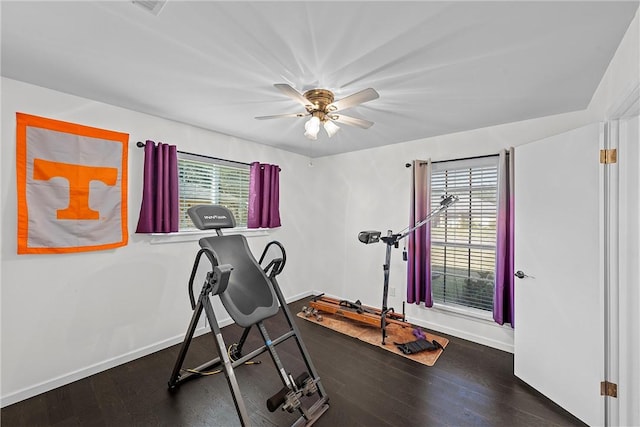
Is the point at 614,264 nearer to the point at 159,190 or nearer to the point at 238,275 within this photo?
the point at 238,275

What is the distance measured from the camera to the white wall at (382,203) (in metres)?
2.75

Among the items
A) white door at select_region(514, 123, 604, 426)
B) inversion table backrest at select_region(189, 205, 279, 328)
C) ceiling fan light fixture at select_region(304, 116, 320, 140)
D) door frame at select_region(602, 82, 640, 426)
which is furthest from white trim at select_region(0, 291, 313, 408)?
door frame at select_region(602, 82, 640, 426)

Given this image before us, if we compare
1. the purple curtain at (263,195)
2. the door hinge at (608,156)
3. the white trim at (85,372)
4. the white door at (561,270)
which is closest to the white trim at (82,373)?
the white trim at (85,372)

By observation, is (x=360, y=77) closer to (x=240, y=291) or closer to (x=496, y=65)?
(x=496, y=65)

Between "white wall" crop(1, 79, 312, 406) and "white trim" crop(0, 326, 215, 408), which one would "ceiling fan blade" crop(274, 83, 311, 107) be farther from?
"white trim" crop(0, 326, 215, 408)

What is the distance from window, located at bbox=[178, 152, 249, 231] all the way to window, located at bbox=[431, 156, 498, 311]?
2611 millimetres

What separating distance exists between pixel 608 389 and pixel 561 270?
790 millimetres

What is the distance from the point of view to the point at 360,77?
1.83 meters

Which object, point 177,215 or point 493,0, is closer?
point 493,0

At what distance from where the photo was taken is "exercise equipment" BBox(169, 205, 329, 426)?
69.6 inches

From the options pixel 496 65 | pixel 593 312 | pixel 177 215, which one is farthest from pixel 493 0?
pixel 177 215

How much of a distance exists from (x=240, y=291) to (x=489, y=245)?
277cm

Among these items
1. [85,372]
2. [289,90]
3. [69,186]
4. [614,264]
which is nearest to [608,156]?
[614,264]

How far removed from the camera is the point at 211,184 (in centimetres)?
334
